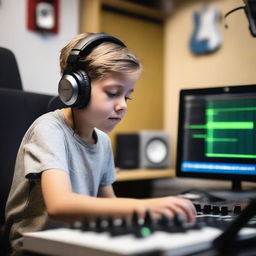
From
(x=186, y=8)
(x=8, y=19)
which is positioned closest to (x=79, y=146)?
(x=8, y=19)

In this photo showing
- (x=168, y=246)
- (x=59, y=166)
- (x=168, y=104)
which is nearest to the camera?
(x=168, y=246)

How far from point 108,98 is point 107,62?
80 millimetres

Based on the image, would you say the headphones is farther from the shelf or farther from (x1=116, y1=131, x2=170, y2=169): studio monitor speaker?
(x1=116, y1=131, x2=170, y2=169): studio monitor speaker

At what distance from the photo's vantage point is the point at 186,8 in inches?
110

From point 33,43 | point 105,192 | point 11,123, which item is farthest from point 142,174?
point 11,123

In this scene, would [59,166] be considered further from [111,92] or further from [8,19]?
[8,19]

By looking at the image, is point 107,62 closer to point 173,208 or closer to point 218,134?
point 173,208

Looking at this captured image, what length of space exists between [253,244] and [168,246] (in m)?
0.18

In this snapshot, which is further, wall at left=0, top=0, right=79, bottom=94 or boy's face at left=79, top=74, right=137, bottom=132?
wall at left=0, top=0, right=79, bottom=94

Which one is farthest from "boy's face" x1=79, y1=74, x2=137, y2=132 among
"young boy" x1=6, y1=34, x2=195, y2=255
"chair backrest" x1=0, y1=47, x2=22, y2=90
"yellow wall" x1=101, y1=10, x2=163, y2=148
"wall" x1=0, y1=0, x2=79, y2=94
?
"yellow wall" x1=101, y1=10, x2=163, y2=148

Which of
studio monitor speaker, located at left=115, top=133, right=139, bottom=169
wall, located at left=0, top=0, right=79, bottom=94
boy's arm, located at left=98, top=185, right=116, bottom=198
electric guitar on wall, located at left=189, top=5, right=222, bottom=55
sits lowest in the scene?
boy's arm, located at left=98, top=185, right=116, bottom=198

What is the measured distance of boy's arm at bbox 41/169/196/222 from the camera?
28.0 inches

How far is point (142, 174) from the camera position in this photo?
2.26 m

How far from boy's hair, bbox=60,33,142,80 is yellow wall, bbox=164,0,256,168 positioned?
4.68 feet
